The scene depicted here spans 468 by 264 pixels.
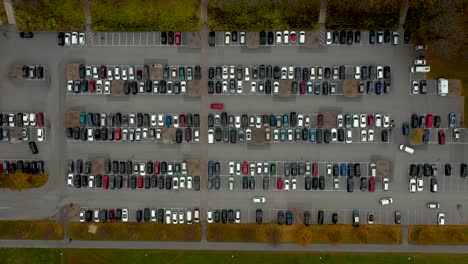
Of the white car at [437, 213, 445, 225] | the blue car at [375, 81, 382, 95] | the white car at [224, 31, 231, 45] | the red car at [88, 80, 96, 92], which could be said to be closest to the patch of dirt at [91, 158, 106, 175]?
the red car at [88, 80, 96, 92]

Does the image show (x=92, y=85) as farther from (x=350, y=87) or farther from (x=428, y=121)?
(x=428, y=121)

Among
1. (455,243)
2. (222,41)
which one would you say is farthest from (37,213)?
(455,243)

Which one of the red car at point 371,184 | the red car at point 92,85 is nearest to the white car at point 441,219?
the red car at point 371,184

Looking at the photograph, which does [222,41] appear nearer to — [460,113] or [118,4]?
[118,4]

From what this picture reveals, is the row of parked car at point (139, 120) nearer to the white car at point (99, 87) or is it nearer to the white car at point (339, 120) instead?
the white car at point (99, 87)

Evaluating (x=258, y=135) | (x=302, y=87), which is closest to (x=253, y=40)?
(x=302, y=87)

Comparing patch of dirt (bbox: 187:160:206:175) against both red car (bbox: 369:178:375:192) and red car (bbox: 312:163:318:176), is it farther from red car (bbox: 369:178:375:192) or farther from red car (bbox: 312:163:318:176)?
red car (bbox: 369:178:375:192)

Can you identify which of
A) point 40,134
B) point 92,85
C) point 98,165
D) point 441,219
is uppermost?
point 92,85
